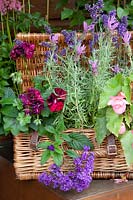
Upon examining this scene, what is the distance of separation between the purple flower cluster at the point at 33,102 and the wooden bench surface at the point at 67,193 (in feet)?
0.96

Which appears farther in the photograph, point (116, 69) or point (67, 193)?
point (116, 69)

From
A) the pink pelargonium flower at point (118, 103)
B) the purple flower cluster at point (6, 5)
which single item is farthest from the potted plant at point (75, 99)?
the purple flower cluster at point (6, 5)

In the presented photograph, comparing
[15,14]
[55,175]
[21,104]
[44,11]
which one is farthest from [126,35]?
[44,11]

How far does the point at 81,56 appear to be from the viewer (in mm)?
1778

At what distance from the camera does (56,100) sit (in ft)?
5.00

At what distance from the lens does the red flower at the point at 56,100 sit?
1520mm

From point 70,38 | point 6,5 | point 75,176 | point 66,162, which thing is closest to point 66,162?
point 66,162

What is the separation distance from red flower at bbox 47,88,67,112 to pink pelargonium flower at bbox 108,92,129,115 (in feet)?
0.57

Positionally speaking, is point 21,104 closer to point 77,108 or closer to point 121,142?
point 77,108

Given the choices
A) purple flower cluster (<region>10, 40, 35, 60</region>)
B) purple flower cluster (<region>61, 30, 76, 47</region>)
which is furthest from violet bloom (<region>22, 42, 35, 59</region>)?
purple flower cluster (<region>61, 30, 76, 47</region>)

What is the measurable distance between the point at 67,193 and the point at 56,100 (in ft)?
1.10

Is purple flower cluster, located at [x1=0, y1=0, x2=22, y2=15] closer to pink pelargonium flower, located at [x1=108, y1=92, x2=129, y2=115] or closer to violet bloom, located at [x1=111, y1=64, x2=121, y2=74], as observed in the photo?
violet bloom, located at [x1=111, y1=64, x2=121, y2=74]

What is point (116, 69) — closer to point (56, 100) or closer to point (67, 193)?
point (56, 100)

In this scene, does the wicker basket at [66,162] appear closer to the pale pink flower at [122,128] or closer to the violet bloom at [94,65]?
the pale pink flower at [122,128]
